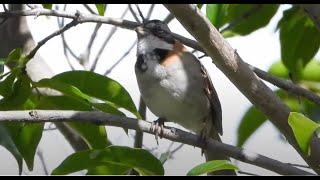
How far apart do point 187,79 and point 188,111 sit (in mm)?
102

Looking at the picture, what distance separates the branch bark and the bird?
56cm

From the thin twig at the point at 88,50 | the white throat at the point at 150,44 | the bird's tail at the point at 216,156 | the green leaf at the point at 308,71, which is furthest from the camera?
the thin twig at the point at 88,50

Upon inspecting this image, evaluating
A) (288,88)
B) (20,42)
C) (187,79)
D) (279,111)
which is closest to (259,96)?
(279,111)

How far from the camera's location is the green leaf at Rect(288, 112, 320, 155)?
1.06 m

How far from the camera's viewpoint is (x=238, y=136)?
154cm

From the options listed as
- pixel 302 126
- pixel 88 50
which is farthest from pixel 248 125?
pixel 88 50

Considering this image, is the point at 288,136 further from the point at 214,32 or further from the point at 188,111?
the point at 188,111

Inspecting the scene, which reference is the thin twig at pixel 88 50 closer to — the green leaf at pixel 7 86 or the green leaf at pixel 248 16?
the green leaf at pixel 248 16

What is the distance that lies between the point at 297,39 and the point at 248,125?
0.25 metres

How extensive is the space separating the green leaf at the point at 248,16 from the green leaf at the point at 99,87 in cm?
40

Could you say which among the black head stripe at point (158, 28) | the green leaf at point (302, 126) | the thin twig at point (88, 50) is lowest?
the green leaf at point (302, 126)

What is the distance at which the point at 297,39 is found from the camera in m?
1.59

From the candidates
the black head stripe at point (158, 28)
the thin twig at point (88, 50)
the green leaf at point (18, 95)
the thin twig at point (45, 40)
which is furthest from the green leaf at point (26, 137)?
the thin twig at point (88, 50)

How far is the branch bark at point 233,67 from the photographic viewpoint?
1.08m
